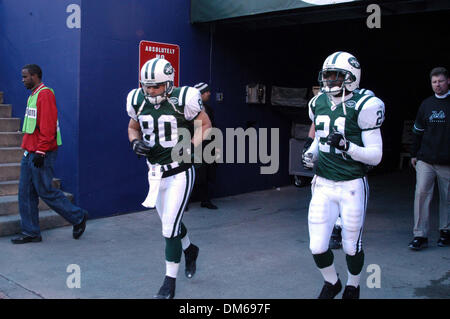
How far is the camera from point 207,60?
343 inches

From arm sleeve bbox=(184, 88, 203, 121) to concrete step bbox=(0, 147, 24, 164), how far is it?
4128 mm

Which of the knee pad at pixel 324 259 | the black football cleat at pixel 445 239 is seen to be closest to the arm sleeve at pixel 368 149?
the knee pad at pixel 324 259

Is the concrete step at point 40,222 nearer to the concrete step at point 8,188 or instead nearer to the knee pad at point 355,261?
the concrete step at point 8,188

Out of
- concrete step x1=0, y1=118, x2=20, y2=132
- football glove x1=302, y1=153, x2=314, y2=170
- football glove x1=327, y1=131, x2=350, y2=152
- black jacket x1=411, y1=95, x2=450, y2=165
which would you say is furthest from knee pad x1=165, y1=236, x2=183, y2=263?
concrete step x1=0, y1=118, x2=20, y2=132

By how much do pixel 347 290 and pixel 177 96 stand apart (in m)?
→ 2.27

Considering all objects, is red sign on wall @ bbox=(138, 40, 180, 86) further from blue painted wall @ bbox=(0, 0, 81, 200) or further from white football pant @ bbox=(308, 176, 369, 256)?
white football pant @ bbox=(308, 176, 369, 256)

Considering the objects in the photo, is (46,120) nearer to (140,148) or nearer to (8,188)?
(8,188)

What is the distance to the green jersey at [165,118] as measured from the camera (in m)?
4.52

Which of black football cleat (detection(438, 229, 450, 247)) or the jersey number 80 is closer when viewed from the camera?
the jersey number 80

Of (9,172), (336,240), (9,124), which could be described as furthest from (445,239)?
(9,124)

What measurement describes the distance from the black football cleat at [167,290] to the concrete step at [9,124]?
16.0ft

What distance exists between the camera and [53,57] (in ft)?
24.3

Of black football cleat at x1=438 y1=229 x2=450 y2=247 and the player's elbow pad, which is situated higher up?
the player's elbow pad

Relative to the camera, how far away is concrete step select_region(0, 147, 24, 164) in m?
7.49
